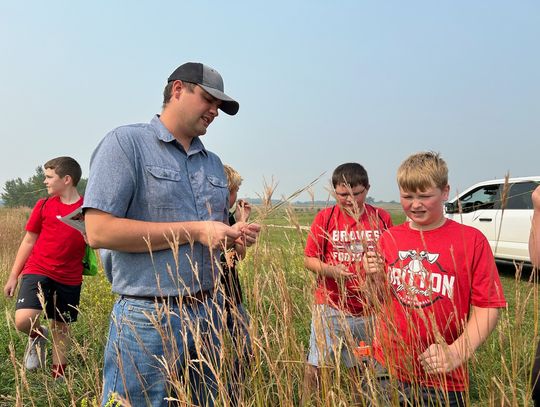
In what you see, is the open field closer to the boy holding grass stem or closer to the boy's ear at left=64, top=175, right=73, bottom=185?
the boy holding grass stem

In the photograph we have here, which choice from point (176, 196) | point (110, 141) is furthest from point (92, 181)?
point (176, 196)

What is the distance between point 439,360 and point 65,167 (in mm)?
3437

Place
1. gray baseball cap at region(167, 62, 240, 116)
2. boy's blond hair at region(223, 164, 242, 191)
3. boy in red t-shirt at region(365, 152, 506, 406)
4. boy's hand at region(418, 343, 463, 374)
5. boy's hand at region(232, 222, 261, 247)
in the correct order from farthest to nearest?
boy's blond hair at region(223, 164, 242, 191) → gray baseball cap at region(167, 62, 240, 116) → boy's hand at region(232, 222, 261, 247) → boy in red t-shirt at region(365, 152, 506, 406) → boy's hand at region(418, 343, 463, 374)

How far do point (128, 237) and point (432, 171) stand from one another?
1.20m

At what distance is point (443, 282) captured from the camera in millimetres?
1737

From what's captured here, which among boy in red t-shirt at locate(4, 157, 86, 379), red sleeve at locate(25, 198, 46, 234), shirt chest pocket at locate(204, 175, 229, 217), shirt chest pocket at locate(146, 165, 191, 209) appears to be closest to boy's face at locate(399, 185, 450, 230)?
shirt chest pocket at locate(204, 175, 229, 217)

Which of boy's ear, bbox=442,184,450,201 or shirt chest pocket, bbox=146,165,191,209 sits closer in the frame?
shirt chest pocket, bbox=146,165,191,209

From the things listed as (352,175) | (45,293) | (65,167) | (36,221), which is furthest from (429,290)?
(36,221)

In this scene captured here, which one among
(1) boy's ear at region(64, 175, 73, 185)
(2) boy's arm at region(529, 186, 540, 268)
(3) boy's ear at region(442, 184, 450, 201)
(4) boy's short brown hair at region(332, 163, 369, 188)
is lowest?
(2) boy's arm at region(529, 186, 540, 268)

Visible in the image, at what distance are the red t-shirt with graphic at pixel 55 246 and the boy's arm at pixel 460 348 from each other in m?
3.13

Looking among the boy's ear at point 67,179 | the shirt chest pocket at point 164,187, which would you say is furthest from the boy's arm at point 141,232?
the boy's ear at point 67,179

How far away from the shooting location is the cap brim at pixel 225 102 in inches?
71.5

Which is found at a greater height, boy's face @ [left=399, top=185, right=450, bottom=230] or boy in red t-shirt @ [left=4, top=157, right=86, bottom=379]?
boy's face @ [left=399, top=185, right=450, bottom=230]

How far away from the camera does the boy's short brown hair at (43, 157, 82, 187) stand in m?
3.79
